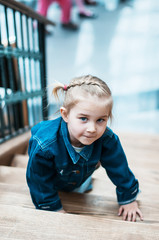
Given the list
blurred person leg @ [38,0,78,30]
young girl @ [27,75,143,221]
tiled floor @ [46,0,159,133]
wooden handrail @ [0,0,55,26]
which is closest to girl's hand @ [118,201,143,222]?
young girl @ [27,75,143,221]

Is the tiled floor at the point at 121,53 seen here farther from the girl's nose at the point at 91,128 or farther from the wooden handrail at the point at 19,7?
the girl's nose at the point at 91,128

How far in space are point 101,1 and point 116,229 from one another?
3.89m

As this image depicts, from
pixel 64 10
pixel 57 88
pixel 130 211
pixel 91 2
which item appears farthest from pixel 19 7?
pixel 91 2

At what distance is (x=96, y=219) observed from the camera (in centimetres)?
69

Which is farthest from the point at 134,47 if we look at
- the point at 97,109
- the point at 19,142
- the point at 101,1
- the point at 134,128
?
the point at 97,109

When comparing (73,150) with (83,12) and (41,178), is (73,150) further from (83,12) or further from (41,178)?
(83,12)

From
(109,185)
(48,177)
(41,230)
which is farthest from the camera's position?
(109,185)

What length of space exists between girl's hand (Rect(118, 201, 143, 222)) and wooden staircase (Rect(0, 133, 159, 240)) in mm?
25

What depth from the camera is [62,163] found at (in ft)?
2.69

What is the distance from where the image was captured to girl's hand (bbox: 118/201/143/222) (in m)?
0.85

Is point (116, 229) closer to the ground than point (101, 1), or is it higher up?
closer to the ground

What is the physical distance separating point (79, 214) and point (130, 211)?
213mm

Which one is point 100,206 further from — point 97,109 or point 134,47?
point 134,47

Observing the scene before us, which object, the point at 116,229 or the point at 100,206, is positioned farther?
the point at 100,206
